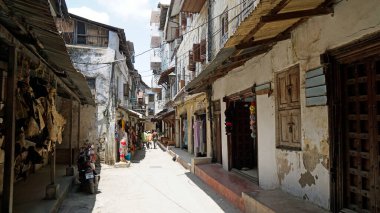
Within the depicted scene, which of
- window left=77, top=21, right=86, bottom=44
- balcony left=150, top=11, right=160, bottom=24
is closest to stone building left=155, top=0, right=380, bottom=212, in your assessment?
window left=77, top=21, right=86, bottom=44

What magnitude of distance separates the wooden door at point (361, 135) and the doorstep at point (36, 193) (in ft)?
20.1

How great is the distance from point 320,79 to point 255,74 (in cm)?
347

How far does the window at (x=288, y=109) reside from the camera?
6895mm

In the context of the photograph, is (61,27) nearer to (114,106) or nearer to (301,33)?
(114,106)

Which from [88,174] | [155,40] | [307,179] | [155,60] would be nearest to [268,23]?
[307,179]

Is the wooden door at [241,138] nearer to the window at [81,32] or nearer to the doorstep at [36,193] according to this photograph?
the doorstep at [36,193]

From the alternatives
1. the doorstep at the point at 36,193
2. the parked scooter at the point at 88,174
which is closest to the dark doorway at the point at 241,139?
the parked scooter at the point at 88,174

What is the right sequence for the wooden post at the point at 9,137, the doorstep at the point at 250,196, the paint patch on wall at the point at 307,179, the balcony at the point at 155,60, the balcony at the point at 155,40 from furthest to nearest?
1. the balcony at the point at 155,40
2. the balcony at the point at 155,60
3. the paint patch on wall at the point at 307,179
4. the doorstep at the point at 250,196
5. the wooden post at the point at 9,137

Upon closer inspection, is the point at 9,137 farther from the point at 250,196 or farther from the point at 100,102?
the point at 100,102

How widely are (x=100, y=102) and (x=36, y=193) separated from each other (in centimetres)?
982

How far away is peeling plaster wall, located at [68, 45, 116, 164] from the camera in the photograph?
1822 cm

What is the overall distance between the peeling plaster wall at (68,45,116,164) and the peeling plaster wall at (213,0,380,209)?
1130 cm

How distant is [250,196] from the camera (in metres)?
6.89

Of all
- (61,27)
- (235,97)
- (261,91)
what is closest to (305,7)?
(261,91)
